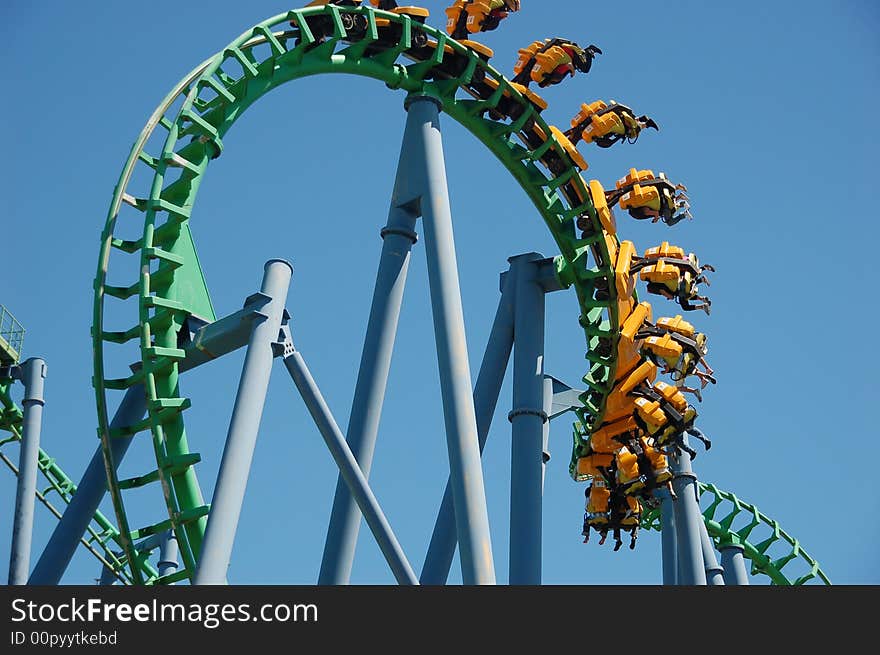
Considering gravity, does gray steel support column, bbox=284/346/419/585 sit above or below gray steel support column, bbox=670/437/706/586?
below

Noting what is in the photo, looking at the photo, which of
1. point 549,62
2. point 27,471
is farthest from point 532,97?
point 27,471

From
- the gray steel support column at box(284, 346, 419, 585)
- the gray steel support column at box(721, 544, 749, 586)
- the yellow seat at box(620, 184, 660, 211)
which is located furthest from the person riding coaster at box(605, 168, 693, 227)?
the gray steel support column at box(721, 544, 749, 586)

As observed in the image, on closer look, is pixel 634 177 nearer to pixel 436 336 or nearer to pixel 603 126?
pixel 603 126

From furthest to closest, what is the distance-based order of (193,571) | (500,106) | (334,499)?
(500,106) → (334,499) → (193,571)

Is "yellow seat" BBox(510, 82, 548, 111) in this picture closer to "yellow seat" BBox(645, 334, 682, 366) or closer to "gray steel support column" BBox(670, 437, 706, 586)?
"yellow seat" BBox(645, 334, 682, 366)

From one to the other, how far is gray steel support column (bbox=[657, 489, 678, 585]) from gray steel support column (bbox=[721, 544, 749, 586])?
255cm

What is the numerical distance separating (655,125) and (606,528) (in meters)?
3.39

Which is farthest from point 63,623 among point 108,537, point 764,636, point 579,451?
point 108,537

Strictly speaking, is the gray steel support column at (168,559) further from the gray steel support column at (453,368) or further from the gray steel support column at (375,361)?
the gray steel support column at (453,368)

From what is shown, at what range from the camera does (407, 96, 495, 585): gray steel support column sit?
807 cm

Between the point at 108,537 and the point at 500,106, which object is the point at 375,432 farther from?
the point at 108,537

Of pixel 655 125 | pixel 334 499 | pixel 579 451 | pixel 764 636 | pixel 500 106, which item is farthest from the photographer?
pixel 579 451

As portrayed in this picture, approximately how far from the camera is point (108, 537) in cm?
Answer: 1467

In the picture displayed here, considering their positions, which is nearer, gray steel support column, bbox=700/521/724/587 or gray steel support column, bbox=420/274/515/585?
gray steel support column, bbox=420/274/515/585
